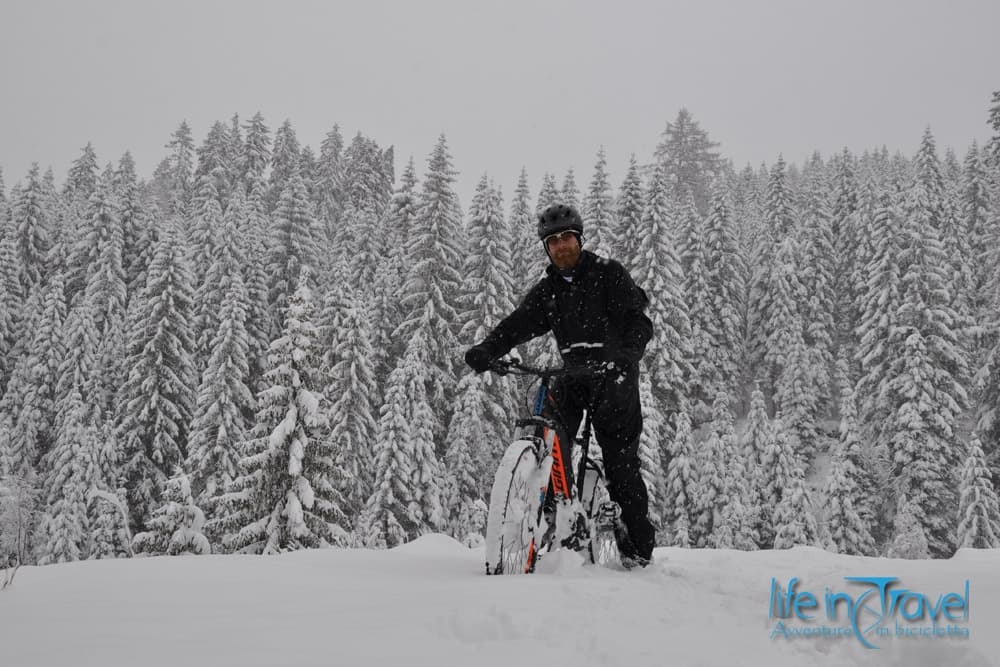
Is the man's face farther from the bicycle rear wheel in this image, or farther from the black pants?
the bicycle rear wheel

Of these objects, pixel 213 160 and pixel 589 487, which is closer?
pixel 589 487

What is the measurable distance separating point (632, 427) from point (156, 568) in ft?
10.4

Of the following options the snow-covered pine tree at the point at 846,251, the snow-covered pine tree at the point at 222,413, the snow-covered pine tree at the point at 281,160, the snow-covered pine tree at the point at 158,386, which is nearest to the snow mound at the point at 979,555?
the snow-covered pine tree at the point at 222,413

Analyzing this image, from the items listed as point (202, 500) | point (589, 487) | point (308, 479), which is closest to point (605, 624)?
point (589, 487)

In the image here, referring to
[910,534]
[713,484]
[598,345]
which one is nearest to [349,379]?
[713,484]

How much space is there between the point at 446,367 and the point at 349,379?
21.9 ft

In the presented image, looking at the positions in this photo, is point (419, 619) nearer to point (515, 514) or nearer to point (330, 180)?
point (515, 514)

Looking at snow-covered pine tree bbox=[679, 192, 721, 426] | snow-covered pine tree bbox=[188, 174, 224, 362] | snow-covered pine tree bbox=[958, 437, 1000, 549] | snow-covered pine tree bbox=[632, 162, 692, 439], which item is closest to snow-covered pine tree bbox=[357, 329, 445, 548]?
snow-covered pine tree bbox=[632, 162, 692, 439]

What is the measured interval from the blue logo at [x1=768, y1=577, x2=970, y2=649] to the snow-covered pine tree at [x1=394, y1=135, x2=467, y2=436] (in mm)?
31932

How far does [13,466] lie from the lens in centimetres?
3700

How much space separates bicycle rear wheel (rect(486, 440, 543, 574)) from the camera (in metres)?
4.39

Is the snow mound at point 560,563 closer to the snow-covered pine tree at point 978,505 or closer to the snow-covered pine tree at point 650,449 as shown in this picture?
the snow-covered pine tree at point 650,449

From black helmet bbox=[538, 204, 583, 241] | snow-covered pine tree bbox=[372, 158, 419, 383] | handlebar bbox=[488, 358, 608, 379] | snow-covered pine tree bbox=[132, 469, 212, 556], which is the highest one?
snow-covered pine tree bbox=[372, 158, 419, 383]

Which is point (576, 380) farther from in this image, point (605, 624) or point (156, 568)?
point (156, 568)
